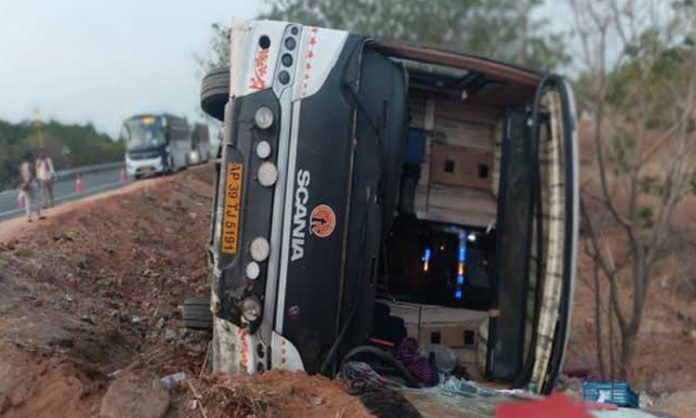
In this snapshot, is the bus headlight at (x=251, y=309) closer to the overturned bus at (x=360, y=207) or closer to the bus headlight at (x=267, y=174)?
the overturned bus at (x=360, y=207)

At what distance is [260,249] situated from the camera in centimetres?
454

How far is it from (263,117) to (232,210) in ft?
1.71

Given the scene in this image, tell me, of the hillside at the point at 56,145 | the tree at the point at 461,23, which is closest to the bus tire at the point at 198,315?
the hillside at the point at 56,145

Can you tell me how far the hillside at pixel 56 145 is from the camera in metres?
15.2

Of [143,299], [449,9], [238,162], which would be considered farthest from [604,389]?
[449,9]

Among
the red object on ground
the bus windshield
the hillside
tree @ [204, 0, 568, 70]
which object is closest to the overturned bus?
the red object on ground

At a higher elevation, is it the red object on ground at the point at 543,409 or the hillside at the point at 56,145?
the hillside at the point at 56,145

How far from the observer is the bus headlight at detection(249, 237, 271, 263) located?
178 inches

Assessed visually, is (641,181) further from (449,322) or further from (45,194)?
(449,322)

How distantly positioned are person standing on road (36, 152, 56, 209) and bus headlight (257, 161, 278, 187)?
40.7ft

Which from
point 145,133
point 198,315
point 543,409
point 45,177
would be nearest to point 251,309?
point 198,315

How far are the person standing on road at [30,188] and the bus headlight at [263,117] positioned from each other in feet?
31.4

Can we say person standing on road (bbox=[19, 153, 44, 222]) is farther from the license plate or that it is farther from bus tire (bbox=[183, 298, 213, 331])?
the license plate

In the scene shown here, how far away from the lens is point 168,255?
399 inches
